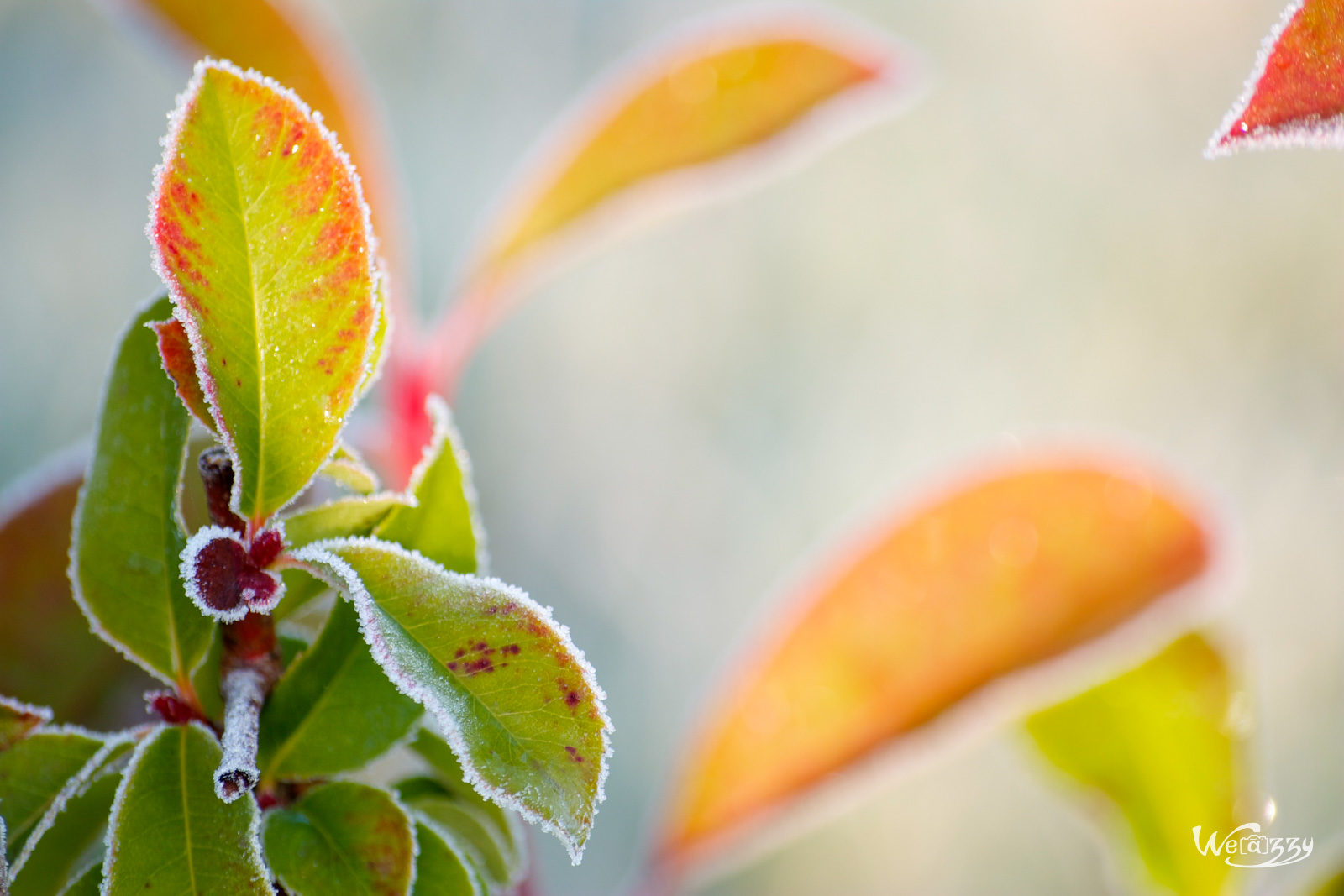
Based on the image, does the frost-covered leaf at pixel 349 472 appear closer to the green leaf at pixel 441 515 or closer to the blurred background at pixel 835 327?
the green leaf at pixel 441 515

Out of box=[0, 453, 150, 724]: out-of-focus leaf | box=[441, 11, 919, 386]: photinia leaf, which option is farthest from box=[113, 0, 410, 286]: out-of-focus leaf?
box=[0, 453, 150, 724]: out-of-focus leaf

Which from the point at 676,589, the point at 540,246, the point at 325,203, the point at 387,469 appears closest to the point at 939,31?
the point at 676,589

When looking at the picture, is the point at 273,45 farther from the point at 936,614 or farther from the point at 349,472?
the point at 936,614

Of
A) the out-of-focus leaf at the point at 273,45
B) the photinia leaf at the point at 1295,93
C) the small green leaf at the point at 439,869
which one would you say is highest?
the out-of-focus leaf at the point at 273,45

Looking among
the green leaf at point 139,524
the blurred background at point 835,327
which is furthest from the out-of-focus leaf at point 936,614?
the blurred background at point 835,327

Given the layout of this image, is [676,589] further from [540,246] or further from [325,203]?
[325,203]

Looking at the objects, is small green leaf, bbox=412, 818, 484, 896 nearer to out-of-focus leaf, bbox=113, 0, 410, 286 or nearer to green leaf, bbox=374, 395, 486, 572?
→ green leaf, bbox=374, 395, 486, 572

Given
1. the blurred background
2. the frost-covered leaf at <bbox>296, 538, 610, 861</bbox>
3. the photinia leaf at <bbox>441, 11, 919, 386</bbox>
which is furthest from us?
the blurred background
